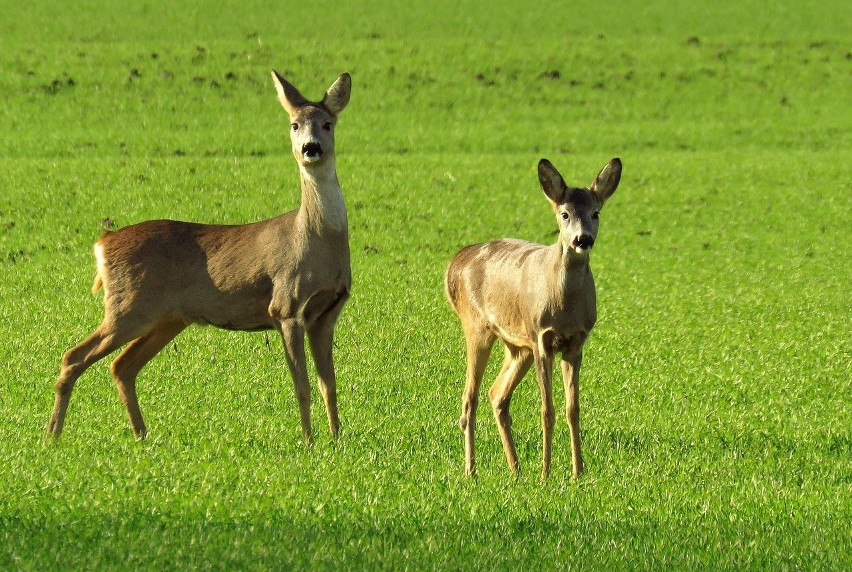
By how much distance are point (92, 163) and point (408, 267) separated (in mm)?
8536

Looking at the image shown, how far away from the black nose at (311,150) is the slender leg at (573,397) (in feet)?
7.69

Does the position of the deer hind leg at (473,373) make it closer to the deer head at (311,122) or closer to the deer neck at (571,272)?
the deer neck at (571,272)

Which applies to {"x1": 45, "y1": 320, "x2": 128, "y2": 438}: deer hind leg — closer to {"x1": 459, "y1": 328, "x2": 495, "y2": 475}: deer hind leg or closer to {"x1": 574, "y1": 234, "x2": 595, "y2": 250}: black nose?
{"x1": 459, "y1": 328, "x2": 495, "y2": 475}: deer hind leg

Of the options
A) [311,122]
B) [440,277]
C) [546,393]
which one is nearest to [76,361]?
[311,122]

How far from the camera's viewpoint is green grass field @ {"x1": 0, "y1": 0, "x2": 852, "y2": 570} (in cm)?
817

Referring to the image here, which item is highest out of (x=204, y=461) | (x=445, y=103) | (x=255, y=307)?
(x=255, y=307)

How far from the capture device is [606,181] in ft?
30.3

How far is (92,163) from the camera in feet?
88.3

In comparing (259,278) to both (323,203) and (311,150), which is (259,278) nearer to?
(323,203)

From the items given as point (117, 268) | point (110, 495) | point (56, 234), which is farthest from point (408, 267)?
point (110, 495)

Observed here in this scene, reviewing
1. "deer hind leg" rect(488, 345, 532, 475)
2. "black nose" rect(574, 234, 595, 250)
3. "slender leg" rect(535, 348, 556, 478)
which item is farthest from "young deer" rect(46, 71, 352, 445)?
"black nose" rect(574, 234, 595, 250)

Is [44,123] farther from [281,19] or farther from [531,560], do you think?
[531,560]

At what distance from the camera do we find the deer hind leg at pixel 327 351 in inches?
414

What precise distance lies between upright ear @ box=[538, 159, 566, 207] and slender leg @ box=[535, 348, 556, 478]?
98 centimetres
